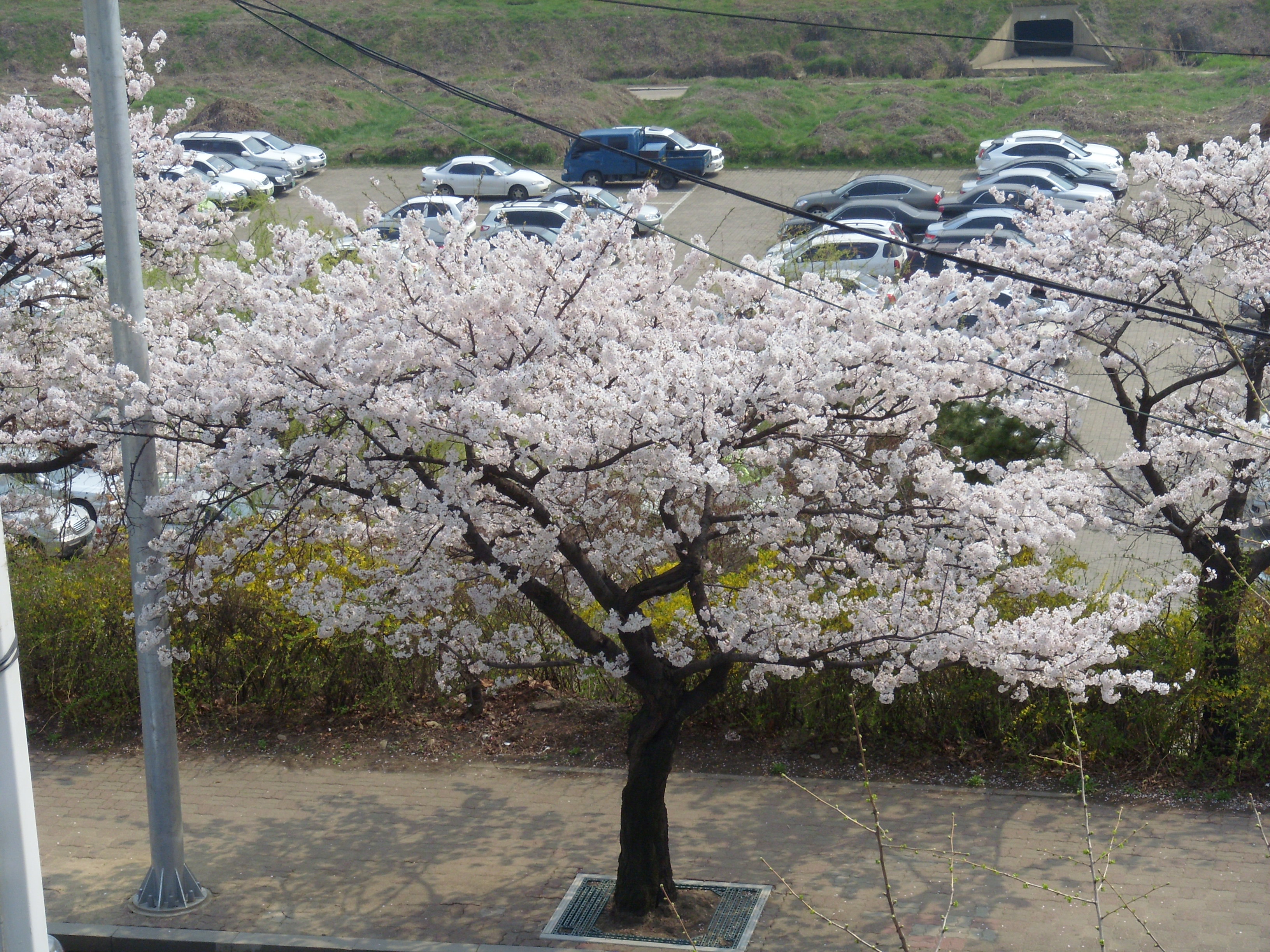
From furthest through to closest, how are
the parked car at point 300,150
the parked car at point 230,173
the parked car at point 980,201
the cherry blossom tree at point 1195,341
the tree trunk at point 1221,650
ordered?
1. the parked car at point 300,150
2. the parked car at point 230,173
3. the parked car at point 980,201
4. the tree trunk at point 1221,650
5. the cherry blossom tree at point 1195,341

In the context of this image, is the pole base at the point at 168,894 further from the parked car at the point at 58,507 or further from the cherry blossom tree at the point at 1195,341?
the cherry blossom tree at the point at 1195,341

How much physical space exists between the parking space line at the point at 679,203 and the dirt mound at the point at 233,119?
1583cm

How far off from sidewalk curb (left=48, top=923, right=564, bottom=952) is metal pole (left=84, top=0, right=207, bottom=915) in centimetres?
28

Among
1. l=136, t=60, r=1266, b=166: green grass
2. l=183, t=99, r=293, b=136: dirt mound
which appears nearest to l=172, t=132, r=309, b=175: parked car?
l=136, t=60, r=1266, b=166: green grass

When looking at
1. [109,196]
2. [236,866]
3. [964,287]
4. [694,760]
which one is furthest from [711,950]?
[109,196]

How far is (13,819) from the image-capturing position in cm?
442

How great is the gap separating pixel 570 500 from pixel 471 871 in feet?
8.96

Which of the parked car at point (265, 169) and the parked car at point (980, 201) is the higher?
the parked car at point (265, 169)

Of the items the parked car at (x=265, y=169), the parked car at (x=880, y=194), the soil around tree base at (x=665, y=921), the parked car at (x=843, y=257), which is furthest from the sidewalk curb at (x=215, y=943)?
the parked car at (x=265, y=169)

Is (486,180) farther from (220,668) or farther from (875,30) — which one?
(220,668)

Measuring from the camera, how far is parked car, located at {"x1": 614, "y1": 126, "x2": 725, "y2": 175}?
3581 cm

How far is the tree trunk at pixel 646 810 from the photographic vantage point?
7.55 m

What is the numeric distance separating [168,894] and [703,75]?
47.8 metres

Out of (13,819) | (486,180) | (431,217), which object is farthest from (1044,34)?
(13,819)
